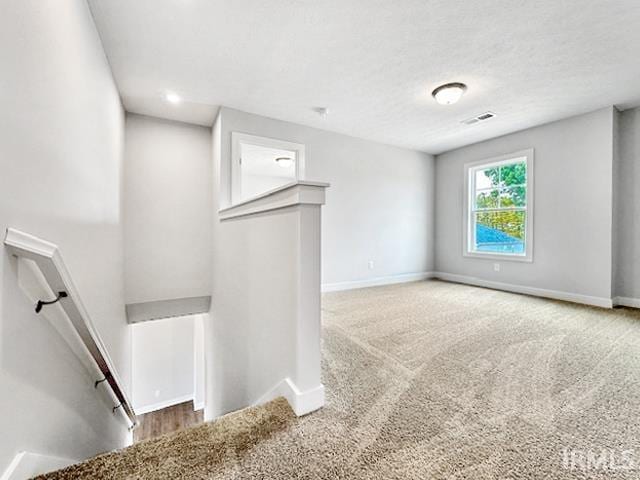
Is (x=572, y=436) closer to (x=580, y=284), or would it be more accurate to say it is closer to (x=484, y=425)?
(x=484, y=425)

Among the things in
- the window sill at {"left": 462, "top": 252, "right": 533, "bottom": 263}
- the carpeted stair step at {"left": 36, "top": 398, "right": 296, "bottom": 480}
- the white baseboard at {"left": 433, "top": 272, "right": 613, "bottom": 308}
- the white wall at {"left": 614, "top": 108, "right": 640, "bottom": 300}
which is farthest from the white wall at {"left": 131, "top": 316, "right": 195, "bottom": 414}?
the white wall at {"left": 614, "top": 108, "right": 640, "bottom": 300}

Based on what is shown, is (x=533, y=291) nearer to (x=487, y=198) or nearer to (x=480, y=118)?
(x=487, y=198)

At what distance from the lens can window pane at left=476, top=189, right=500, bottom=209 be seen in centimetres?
441

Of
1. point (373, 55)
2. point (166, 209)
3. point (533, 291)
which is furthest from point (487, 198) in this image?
point (166, 209)

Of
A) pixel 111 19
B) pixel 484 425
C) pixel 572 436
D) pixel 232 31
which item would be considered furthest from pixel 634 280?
pixel 111 19

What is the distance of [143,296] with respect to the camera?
363 centimetres

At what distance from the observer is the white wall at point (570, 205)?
129 inches

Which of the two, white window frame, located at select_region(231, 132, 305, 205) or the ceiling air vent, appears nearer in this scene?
white window frame, located at select_region(231, 132, 305, 205)

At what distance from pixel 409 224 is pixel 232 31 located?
3946 millimetres

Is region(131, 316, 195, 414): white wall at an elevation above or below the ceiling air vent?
below

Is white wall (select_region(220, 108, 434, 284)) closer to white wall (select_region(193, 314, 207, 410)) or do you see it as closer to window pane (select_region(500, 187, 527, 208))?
window pane (select_region(500, 187, 527, 208))

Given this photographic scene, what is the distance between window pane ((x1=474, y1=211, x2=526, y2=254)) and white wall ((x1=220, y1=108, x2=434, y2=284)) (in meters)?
0.86

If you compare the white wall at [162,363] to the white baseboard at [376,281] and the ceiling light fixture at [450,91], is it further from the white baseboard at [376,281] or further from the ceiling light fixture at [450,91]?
the ceiling light fixture at [450,91]

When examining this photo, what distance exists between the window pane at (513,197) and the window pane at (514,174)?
0.29 ft
